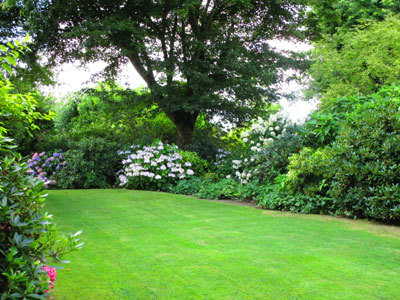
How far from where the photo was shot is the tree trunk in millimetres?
15070

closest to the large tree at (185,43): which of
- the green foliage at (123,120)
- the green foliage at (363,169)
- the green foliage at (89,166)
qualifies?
the green foliage at (123,120)

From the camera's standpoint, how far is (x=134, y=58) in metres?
14.5

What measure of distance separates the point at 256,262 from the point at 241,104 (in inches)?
451

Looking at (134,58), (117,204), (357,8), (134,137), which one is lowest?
(117,204)

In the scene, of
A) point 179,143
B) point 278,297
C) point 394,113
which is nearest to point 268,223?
point 394,113

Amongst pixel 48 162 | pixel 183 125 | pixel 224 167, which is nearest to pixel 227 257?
pixel 224 167

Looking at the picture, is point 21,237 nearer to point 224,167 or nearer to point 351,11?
point 224,167

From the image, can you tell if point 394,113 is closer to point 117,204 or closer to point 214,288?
point 214,288

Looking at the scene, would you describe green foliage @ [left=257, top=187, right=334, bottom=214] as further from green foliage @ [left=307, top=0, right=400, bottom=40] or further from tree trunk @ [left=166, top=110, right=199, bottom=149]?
green foliage @ [left=307, top=0, right=400, bottom=40]

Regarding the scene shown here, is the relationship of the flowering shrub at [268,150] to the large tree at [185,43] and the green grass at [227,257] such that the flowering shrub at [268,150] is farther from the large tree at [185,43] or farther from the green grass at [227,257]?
the large tree at [185,43]

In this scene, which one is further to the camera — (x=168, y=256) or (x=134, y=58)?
(x=134, y=58)

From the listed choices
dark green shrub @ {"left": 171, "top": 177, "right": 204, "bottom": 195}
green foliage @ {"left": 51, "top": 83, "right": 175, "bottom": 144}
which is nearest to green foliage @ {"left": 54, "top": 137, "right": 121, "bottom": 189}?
green foliage @ {"left": 51, "top": 83, "right": 175, "bottom": 144}

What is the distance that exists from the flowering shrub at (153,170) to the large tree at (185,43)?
223 centimetres

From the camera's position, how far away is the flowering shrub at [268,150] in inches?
355
